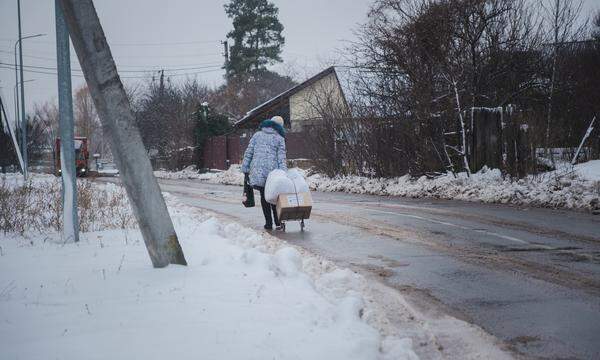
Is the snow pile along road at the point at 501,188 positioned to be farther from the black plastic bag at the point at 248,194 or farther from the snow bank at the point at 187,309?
the snow bank at the point at 187,309

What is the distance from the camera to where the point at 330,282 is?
532 cm

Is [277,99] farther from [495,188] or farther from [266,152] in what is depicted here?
[266,152]

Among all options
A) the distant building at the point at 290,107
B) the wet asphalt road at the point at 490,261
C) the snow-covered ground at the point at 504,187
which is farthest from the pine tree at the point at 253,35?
the wet asphalt road at the point at 490,261

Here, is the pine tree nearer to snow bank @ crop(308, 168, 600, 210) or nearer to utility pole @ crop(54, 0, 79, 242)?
snow bank @ crop(308, 168, 600, 210)

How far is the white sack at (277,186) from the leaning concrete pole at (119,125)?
4.29 metres

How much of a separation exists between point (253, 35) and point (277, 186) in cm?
5562

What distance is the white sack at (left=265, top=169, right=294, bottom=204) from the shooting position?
378 inches

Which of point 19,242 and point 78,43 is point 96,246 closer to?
point 19,242

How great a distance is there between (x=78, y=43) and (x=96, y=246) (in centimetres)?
283

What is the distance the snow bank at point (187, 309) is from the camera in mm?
3410

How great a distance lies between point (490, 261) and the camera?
21.7ft

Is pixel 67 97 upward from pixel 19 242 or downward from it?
upward

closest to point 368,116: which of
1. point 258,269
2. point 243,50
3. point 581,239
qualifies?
point 581,239

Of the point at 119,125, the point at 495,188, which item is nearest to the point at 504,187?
the point at 495,188
